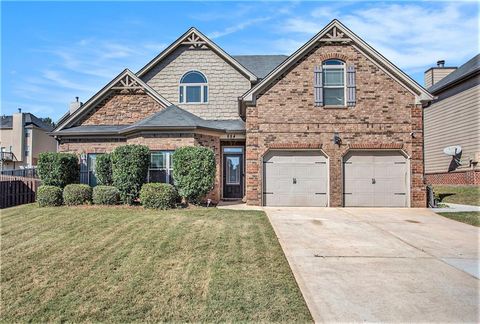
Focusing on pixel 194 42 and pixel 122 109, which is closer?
pixel 122 109

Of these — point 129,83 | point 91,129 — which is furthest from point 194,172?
point 129,83

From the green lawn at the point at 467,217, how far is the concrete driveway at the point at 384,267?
0.47m

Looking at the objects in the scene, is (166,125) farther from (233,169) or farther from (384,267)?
(384,267)

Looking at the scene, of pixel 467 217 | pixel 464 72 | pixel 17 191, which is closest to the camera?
pixel 467 217

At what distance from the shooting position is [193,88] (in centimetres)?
1697

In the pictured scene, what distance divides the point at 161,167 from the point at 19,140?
1517 inches

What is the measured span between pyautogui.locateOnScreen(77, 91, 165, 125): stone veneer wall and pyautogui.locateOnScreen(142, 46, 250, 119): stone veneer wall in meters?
1.79

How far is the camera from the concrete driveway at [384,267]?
4.10 m

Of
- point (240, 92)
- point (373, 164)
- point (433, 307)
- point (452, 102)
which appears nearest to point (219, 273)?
point (433, 307)

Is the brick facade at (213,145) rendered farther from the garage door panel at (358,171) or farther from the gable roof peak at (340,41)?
the garage door panel at (358,171)

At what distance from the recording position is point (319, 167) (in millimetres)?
13070

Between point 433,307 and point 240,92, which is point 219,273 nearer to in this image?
point 433,307

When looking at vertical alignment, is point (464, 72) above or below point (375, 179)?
above

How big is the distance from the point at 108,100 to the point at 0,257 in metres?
10.6
